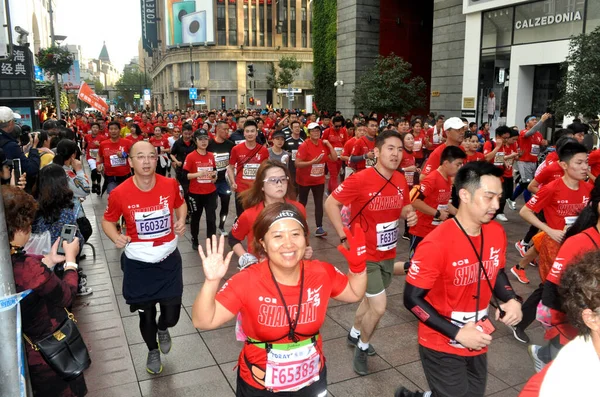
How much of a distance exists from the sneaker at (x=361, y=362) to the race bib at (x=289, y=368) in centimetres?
194

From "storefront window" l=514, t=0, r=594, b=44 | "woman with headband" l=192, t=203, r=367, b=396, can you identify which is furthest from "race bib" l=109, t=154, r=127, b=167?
"storefront window" l=514, t=0, r=594, b=44

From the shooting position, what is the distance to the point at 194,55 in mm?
76000

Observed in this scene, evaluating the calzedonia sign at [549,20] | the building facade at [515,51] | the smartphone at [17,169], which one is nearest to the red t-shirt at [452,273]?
the smartphone at [17,169]

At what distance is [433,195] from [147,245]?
10.9 feet

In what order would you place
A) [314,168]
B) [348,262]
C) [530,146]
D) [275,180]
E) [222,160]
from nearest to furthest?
[348,262] < [275,180] < [222,160] < [314,168] < [530,146]

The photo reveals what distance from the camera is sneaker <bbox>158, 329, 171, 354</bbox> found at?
16.4ft

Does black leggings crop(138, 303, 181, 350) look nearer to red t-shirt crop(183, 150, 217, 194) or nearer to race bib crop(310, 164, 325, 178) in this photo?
red t-shirt crop(183, 150, 217, 194)

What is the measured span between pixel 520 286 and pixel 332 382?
3.66 meters

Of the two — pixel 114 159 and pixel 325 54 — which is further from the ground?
pixel 325 54

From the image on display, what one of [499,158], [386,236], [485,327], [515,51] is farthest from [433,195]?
[515,51]

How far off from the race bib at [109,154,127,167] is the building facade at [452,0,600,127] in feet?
46.1

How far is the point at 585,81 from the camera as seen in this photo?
33.4 ft

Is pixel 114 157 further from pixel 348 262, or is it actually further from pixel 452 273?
pixel 452 273

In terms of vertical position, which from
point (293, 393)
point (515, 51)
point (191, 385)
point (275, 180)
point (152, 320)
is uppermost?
point (515, 51)
